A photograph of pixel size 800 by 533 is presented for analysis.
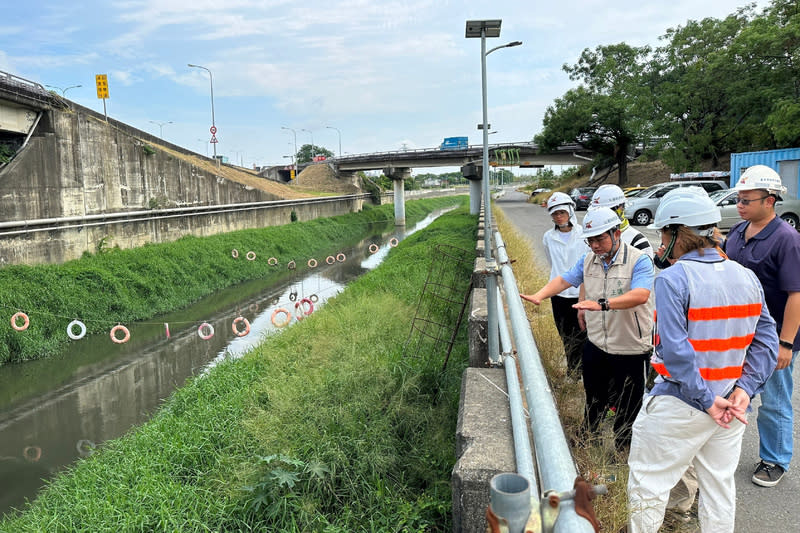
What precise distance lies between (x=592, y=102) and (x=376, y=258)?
21.6m

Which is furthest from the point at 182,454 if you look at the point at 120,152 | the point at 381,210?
the point at 381,210

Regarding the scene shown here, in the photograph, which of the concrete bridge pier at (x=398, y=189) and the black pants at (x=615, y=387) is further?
the concrete bridge pier at (x=398, y=189)

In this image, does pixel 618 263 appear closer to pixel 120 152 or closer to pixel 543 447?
pixel 543 447

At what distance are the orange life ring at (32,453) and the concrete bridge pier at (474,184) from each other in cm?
3116

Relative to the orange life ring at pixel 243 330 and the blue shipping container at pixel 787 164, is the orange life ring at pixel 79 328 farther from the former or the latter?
the blue shipping container at pixel 787 164

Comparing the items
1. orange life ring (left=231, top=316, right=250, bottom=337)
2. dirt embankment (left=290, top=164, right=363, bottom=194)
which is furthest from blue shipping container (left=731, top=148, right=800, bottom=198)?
dirt embankment (left=290, top=164, right=363, bottom=194)

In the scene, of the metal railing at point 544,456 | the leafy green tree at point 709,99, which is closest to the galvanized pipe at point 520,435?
the metal railing at point 544,456

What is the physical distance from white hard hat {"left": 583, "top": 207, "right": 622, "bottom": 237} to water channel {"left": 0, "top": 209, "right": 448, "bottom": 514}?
725cm

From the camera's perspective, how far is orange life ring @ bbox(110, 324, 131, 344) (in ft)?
43.0

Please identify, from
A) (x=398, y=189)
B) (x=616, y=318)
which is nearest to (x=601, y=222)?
(x=616, y=318)

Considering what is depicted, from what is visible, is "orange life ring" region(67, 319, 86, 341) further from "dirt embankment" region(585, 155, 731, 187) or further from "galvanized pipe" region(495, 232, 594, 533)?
"dirt embankment" region(585, 155, 731, 187)

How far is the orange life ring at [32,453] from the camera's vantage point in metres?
8.08

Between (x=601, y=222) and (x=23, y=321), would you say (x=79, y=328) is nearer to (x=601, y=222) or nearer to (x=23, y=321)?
(x=23, y=321)

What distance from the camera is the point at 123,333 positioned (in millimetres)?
14383
